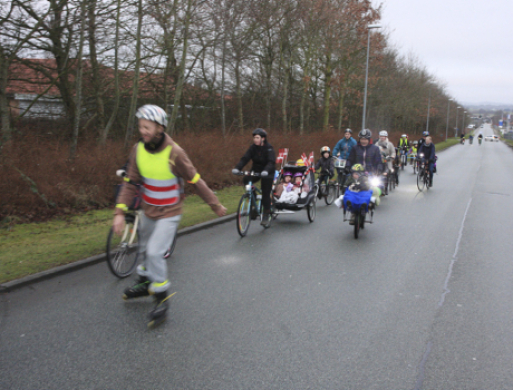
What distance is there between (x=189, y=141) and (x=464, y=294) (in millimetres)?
11005

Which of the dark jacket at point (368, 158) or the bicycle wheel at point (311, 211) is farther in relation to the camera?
the bicycle wheel at point (311, 211)

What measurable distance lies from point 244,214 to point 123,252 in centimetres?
317

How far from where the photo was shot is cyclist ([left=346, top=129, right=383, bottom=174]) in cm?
968

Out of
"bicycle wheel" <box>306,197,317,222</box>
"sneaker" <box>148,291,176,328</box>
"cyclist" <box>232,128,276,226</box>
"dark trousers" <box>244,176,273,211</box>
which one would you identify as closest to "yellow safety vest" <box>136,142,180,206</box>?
"sneaker" <box>148,291,176,328</box>

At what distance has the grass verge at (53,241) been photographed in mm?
6090

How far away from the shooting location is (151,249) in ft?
14.0

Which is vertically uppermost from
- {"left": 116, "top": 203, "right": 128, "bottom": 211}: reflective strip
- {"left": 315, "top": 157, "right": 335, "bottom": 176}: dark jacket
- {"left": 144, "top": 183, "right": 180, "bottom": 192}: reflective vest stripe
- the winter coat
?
the winter coat

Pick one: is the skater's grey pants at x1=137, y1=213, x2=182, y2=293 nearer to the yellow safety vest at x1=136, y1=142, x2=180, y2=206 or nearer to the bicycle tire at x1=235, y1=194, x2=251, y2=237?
the yellow safety vest at x1=136, y1=142, x2=180, y2=206

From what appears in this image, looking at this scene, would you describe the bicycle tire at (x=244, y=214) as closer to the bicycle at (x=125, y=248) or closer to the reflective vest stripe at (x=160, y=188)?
the bicycle at (x=125, y=248)

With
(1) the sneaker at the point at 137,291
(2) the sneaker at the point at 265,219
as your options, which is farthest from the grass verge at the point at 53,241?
(1) the sneaker at the point at 137,291

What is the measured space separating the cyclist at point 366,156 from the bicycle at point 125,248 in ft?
17.3

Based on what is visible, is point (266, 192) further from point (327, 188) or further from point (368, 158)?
point (327, 188)

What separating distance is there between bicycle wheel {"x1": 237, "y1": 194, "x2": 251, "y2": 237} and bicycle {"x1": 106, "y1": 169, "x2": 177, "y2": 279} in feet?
8.87

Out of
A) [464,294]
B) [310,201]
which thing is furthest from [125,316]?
[310,201]
